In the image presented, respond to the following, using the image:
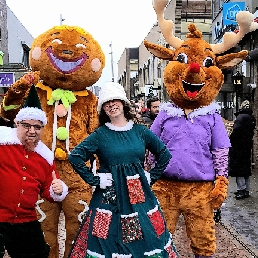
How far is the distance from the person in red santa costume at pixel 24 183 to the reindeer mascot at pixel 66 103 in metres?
0.66

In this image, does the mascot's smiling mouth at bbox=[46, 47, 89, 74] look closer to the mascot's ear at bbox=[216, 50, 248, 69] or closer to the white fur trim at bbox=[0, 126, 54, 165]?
the white fur trim at bbox=[0, 126, 54, 165]

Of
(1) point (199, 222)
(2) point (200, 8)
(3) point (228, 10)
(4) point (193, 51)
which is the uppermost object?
(2) point (200, 8)

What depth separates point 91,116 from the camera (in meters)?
4.12

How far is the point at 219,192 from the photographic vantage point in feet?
12.2

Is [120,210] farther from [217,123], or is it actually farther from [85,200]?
[217,123]

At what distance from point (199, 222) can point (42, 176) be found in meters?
1.45

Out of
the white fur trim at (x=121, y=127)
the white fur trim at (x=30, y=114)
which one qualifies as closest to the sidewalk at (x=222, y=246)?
the white fur trim at (x=121, y=127)

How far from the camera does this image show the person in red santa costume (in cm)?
307

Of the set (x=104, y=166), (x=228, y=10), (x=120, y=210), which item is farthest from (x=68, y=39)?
(x=228, y=10)

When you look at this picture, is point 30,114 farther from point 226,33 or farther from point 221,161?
point 226,33

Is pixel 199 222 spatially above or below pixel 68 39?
below

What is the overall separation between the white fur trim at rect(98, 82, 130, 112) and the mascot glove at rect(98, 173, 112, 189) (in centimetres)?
55

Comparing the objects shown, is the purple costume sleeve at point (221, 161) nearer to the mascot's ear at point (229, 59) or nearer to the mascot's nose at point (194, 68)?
the mascot's nose at point (194, 68)

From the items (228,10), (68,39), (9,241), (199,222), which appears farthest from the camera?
(228,10)
